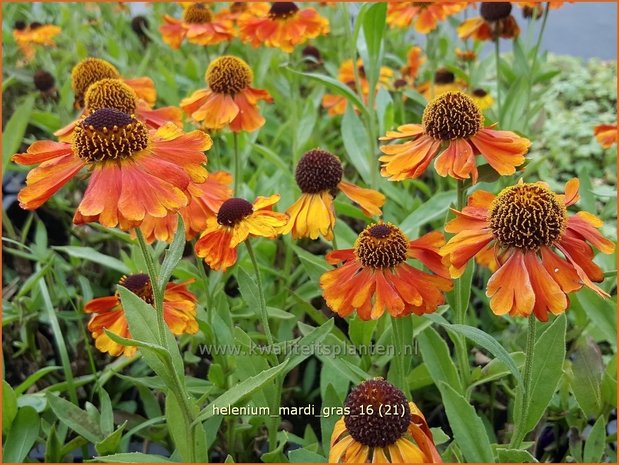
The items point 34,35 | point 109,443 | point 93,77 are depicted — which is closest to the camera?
point 109,443

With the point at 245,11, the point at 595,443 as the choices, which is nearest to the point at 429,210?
the point at 595,443

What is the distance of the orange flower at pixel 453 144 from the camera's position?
35.9 inches

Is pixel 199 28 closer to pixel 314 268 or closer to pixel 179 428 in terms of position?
pixel 314 268

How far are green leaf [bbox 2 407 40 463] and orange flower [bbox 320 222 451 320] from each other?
1.74 feet

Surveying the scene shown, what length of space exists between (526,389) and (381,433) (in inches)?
8.2

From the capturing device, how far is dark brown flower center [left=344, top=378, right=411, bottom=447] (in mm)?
750


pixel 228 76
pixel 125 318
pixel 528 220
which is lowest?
pixel 125 318

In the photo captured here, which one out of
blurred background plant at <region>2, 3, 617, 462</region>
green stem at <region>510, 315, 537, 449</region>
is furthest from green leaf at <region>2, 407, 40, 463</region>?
green stem at <region>510, 315, 537, 449</region>

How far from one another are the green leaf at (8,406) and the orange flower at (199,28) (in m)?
0.97

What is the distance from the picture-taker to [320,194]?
3.63 feet

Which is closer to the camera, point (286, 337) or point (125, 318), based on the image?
point (125, 318)

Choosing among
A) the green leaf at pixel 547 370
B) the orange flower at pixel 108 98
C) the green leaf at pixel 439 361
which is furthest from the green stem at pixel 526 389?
the orange flower at pixel 108 98

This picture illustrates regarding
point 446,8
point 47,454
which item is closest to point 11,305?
point 47,454

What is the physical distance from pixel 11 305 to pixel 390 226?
0.87 metres
